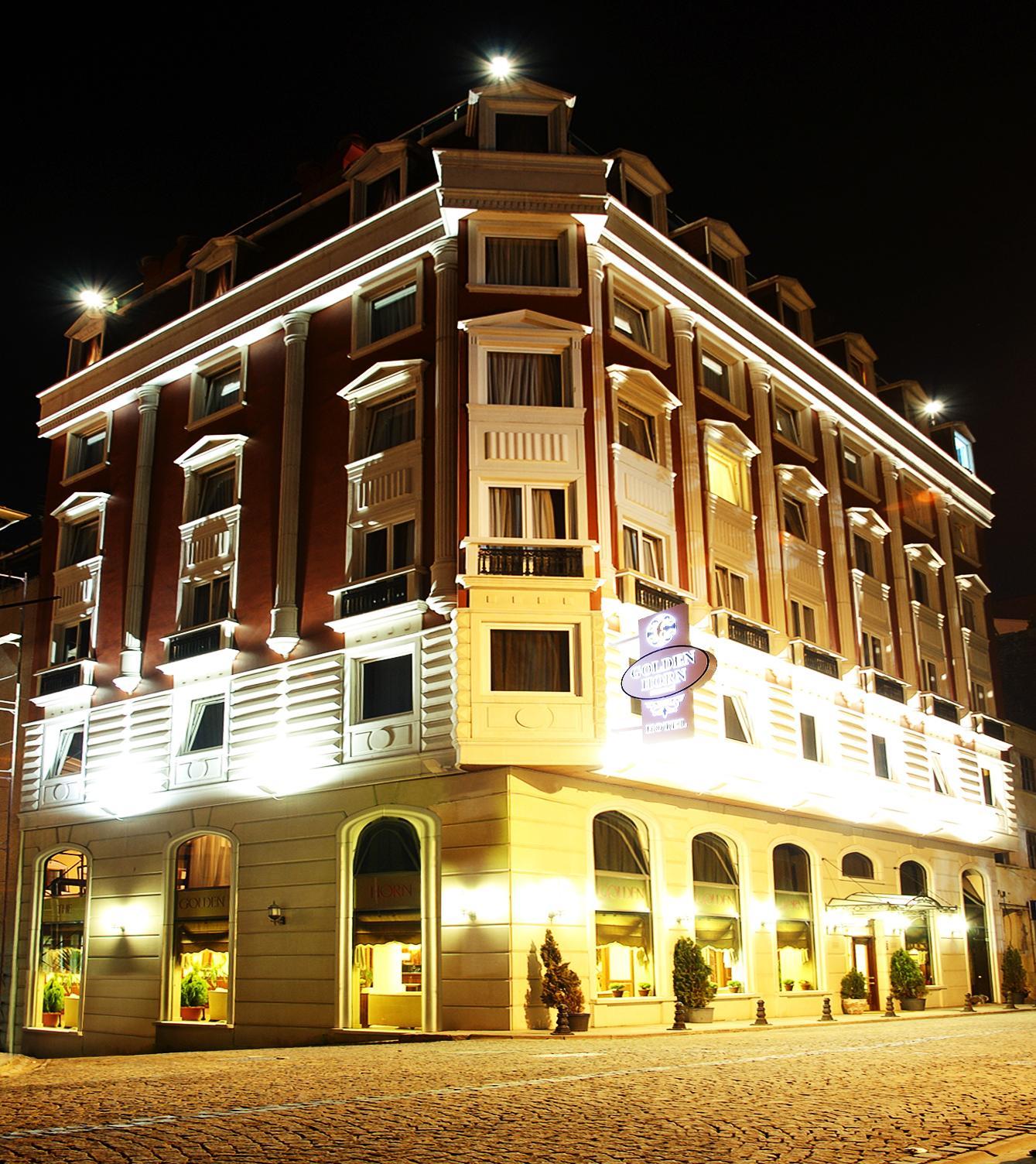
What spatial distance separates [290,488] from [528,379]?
670 cm

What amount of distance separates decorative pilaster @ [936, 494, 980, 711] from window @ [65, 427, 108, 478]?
29.6m

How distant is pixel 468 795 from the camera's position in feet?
85.0

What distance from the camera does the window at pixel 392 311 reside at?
31.2 meters

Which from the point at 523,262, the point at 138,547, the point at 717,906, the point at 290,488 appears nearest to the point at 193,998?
the point at 138,547

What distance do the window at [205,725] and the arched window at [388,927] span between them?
5.64 m

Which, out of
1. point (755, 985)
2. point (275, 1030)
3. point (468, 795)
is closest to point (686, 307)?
point (468, 795)

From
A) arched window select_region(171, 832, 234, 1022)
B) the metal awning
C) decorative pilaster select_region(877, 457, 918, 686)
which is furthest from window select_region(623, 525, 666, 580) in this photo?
decorative pilaster select_region(877, 457, 918, 686)

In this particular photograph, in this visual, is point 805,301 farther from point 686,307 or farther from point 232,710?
point 232,710

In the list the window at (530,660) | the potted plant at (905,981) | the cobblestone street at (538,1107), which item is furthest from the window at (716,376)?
the cobblestone street at (538,1107)

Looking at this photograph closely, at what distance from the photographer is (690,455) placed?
32188 mm

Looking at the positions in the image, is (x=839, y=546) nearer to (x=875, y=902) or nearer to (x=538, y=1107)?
(x=875, y=902)

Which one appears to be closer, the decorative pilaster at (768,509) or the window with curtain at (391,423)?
the window with curtain at (391,423)

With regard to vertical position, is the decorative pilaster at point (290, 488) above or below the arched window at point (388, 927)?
above

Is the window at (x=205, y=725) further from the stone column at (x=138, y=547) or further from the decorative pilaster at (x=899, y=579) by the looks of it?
the decorative pilaster at (x=899, y=579)
